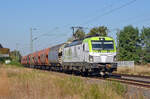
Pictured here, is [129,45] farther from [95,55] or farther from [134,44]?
[95,55]

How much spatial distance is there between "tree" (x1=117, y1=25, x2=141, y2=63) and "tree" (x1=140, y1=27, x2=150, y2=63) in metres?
1.22

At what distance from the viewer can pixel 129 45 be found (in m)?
75.0

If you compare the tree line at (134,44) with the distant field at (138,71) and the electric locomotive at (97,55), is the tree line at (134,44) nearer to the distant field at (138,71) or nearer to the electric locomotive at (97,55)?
the distant field at (138,71)

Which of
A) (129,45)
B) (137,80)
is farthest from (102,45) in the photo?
(129,45)

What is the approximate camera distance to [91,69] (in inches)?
851

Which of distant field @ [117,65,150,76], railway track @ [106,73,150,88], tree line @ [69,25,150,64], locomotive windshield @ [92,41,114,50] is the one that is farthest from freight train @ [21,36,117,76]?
tree line @ [69,25,150,64]

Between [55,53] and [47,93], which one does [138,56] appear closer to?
[55,53]

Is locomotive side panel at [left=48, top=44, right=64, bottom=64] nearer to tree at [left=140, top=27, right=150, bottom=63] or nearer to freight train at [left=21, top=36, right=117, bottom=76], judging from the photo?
freight train at [left=21, top=36, right=117, bottom=76]

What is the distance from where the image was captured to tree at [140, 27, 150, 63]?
71375mm

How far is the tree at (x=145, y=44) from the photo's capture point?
7138 cm

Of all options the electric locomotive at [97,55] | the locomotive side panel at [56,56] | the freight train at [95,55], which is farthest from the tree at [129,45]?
the electric locomotive at [97,55]

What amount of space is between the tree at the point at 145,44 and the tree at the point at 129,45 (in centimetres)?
122

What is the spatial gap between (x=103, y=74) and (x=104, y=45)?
2.23m

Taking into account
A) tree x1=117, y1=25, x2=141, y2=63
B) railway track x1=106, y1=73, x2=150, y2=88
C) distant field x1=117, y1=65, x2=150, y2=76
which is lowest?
railway track x1=106, y1=73, x2=150, y2=88
